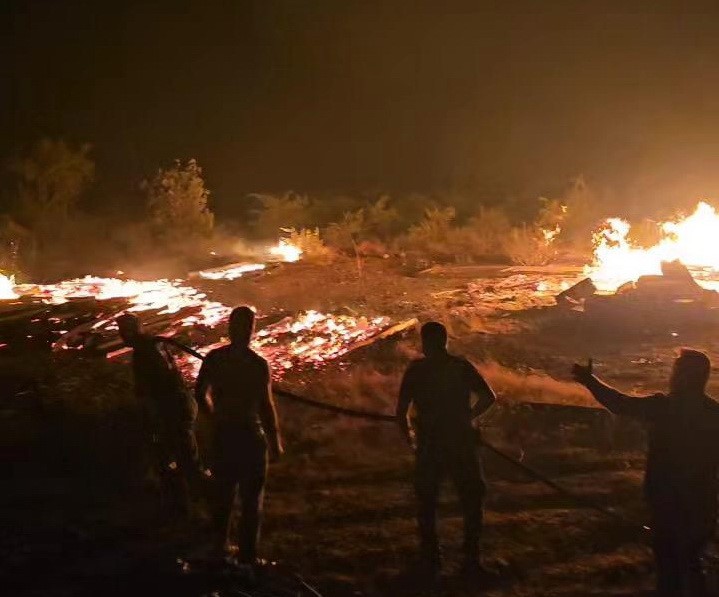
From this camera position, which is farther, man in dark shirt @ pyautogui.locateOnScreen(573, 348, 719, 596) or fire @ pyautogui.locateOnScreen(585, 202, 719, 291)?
fire @ pyautogui.locateOnScreen(585, 202, 719, 291)

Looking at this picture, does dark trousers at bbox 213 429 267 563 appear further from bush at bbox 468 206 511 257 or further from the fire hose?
bush at bbox 468 206 511 257

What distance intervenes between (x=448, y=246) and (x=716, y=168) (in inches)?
793

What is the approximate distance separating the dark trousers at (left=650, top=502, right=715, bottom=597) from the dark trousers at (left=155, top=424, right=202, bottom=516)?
3.62 m

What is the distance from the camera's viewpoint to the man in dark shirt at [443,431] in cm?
515

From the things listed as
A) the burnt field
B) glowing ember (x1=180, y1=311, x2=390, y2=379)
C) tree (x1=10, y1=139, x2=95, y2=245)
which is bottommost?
the burnt field

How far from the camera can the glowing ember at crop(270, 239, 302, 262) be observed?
2652 cm

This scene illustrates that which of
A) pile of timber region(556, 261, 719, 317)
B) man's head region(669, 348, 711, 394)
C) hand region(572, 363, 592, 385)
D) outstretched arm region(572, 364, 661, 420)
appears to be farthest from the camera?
pile of timber region(556, 261, 719, 317)

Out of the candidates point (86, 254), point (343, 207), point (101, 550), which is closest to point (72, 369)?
point (101, 550)

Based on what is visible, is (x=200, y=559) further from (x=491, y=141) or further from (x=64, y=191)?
(x=491, y=141)

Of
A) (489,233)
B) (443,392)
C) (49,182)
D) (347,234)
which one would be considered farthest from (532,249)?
(443,392)

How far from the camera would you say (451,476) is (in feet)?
17.1

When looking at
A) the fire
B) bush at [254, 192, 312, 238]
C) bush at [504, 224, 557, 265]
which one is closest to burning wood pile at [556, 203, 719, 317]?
the fire

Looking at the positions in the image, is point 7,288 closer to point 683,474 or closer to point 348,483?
point 348,483

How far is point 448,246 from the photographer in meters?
29.5
